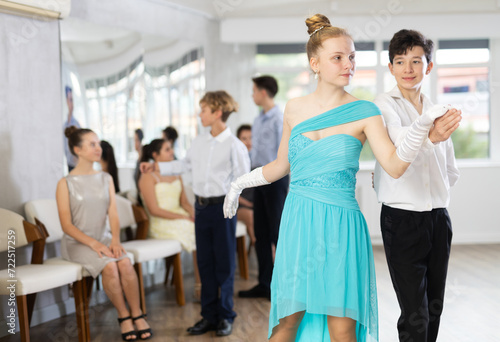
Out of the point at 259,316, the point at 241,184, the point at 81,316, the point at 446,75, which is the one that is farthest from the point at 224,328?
the point at 446,75

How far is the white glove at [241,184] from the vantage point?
2299 millimetres

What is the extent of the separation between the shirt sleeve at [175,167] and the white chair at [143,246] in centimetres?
67

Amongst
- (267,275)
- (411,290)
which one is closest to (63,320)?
(267,275)

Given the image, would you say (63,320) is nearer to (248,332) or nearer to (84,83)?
(248,332)

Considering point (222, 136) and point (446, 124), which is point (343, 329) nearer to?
point (446, 124)

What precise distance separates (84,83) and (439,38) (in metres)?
4.51

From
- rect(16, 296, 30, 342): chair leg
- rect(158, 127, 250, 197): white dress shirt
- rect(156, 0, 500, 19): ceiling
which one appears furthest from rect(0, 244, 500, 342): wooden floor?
rect(156, 0, 500, 19): ceiling

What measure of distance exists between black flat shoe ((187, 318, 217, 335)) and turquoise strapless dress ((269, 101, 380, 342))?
1.75 meters

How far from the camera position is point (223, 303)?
12.3 ft

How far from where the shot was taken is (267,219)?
4.65 meters

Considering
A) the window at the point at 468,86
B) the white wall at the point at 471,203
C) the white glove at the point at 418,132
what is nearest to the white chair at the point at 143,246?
the white glove at the point at 418,132

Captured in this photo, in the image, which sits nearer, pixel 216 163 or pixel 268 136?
pixel 216 163

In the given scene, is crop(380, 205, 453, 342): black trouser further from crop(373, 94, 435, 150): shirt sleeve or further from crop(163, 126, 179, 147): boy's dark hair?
crop(163, 126, 179, 147): boy's dark hair

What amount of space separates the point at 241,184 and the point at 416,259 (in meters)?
0.78
